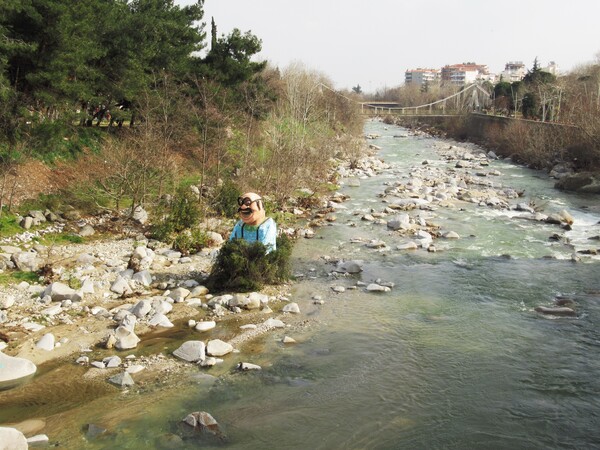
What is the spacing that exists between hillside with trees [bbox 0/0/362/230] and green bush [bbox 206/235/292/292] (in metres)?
5.78

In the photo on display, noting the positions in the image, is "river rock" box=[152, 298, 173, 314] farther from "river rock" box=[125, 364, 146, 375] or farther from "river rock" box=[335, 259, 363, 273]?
"river rock" box=[335, 259, 363, 273]

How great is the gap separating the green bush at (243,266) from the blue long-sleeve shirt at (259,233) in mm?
181

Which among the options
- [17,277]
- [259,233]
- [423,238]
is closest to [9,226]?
[17,277]

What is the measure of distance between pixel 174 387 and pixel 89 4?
16.7 metres

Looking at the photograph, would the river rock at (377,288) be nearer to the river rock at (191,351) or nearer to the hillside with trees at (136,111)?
the river rock at (191,351)

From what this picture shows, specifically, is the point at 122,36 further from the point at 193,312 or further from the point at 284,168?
the point at 193,312

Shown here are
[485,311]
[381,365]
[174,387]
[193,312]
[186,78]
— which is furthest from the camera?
[186,78]

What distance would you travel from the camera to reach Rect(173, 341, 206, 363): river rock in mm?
8391

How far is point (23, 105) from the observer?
16516 mm

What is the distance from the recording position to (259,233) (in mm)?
11453

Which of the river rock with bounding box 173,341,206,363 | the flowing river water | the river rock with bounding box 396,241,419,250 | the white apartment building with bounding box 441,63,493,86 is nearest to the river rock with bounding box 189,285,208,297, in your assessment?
the flowing river water

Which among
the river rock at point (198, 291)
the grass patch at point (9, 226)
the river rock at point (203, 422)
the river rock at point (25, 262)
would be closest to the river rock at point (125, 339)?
the river rock at point (198, 291)

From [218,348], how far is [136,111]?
15815 millimetres

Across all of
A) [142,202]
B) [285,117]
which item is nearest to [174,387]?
[142,202]
